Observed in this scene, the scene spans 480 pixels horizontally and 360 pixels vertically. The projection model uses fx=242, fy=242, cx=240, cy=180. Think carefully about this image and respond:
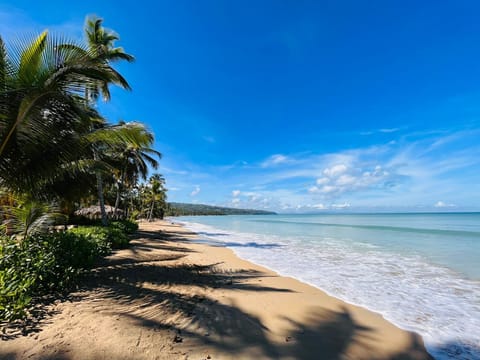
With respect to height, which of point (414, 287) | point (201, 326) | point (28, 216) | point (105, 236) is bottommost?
point (414, 287)

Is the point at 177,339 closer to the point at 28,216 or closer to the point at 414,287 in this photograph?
the point at 28,216

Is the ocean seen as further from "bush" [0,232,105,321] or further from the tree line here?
the tree line

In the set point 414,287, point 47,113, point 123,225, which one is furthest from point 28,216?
point 414,287

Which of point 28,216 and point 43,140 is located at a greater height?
point 43,140

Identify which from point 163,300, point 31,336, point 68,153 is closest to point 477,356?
point 163,300

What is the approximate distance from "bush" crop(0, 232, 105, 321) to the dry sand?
1.23 ft

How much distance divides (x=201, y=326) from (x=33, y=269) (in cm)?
312

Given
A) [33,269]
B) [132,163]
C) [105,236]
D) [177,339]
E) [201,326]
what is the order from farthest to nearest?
[132,163] → [105,236] → [33,269] → [201,326] → [177,339]

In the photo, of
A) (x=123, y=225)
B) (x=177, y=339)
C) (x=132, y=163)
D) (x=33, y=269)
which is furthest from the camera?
(x=132, y=163)

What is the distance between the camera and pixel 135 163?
2006 centimetres

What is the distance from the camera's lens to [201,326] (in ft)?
12.1

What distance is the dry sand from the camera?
2949 millimetres

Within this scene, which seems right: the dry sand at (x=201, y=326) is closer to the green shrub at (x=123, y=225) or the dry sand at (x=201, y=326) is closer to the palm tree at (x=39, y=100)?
the palm tree at (x=39, y=100)

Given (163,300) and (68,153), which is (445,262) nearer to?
(163,300)
